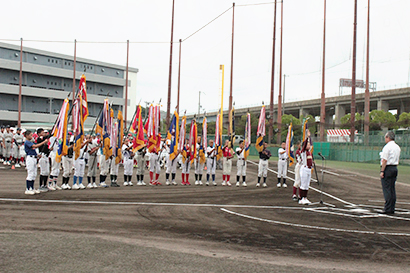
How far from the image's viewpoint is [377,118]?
5959 cm

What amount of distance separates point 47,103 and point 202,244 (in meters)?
79.8

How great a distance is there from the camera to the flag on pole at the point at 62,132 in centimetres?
1450

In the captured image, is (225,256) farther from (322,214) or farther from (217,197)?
(217,197)

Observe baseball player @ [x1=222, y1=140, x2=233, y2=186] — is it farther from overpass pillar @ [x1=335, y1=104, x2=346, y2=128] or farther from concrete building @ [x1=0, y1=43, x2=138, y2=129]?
overpass pillar @ [x1=335, y1=104, x2=346, y2=128]

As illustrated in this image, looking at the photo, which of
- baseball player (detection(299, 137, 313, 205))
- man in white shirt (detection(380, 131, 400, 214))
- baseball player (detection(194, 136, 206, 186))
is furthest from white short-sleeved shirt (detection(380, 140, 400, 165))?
baseball player (detection(194, 136, 206, 186))

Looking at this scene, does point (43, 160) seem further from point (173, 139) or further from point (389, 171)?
point (389, 171)

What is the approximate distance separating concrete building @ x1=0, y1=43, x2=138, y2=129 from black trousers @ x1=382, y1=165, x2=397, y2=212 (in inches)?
2478

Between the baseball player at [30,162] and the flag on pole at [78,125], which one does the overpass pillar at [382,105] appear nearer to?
the flag on pole at [78,125]

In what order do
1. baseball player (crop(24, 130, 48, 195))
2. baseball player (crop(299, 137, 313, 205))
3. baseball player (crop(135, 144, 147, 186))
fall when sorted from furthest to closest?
1. baseball player (crop(135, 144, 147, 186))
2. baseball player (crop(24, 130, 48, 195))
3. baseball player (crop(299, 137, 313, 205))

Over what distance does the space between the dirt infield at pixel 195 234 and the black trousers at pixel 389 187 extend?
393 mm

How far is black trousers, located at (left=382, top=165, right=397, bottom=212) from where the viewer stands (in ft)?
36.6

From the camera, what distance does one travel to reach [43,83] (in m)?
79.0

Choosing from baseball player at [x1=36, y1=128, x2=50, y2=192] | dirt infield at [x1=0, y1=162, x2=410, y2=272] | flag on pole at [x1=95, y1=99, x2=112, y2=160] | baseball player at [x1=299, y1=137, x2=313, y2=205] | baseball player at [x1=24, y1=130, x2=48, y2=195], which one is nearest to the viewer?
dirt infield at [x1=0, y1=162, x2=410, y2=272]

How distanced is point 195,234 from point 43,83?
78.7 metres
